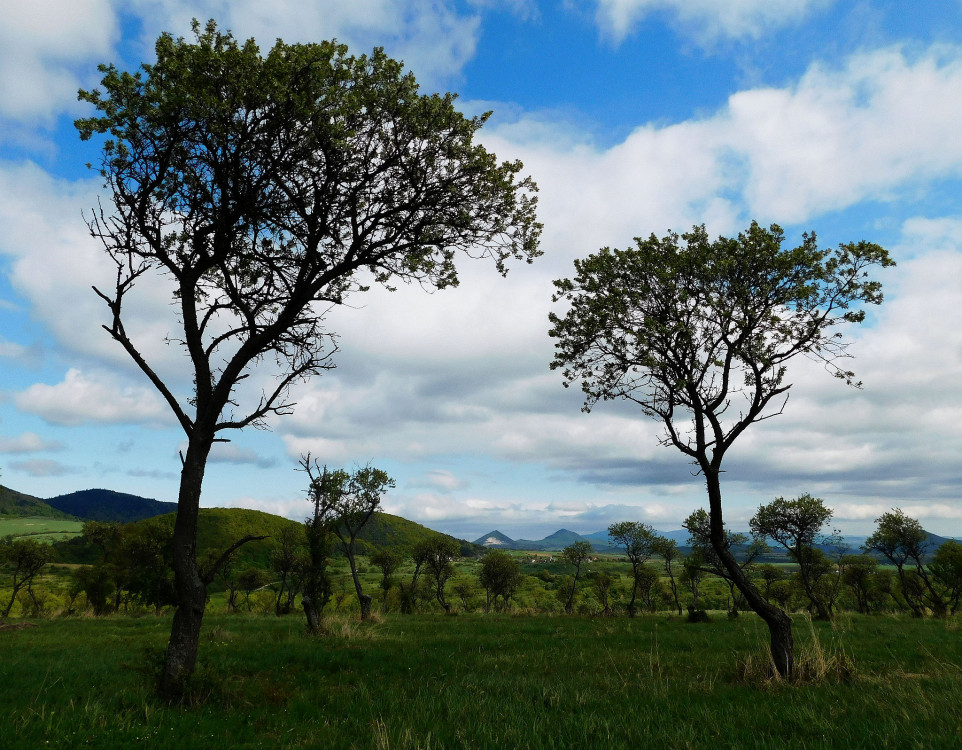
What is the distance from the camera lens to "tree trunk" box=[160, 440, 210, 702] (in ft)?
30.7

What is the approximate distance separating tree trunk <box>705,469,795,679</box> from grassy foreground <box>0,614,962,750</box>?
1.95ft

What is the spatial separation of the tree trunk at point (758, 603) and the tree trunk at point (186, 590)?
12219mm

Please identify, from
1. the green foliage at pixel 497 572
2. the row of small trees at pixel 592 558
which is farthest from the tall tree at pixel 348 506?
the green foliage at pixel 497 572

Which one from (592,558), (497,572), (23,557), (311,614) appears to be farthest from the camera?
(497,572)

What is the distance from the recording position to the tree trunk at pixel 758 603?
11.8 m

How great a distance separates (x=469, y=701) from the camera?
9070mm

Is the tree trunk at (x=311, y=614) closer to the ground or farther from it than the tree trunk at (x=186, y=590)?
closer to the ground

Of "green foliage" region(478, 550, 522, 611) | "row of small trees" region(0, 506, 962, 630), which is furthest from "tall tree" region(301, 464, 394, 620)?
"green foliage" region(478, 550, 522, 611)

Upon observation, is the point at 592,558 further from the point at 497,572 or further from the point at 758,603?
the point at 758,603

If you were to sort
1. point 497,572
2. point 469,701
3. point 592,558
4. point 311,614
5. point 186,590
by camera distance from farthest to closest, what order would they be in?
point 497,572
point 592,558
point 311,614
point 186,590
point 469,701

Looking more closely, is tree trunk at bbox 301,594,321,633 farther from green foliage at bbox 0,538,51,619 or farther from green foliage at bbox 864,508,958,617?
green foliage at bbox 864,508,958,617

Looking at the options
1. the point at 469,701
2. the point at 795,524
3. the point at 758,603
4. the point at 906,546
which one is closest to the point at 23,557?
the point at 469,701

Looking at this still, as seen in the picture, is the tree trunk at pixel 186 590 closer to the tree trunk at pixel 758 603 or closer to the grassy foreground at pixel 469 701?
the grassy foreground at pixel 469 701

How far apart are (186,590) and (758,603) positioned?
44.2ft
